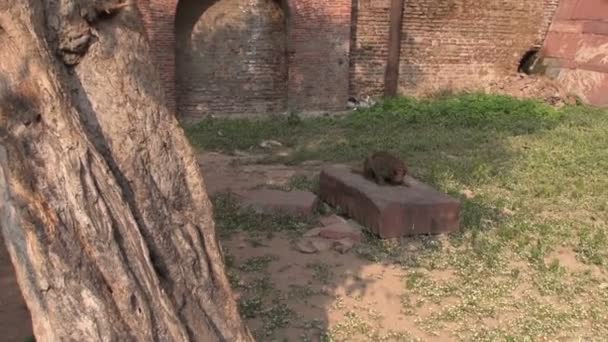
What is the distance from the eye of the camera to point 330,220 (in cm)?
649

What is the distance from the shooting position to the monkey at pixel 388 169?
6730 millimetres

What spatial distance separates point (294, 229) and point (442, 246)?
4.51 ft

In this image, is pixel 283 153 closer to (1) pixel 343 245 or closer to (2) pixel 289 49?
(2) pixel 289 49

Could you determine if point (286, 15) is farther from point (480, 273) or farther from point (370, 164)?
point (480, 273)

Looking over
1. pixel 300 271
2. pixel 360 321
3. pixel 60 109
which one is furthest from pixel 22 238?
pixel 300 271

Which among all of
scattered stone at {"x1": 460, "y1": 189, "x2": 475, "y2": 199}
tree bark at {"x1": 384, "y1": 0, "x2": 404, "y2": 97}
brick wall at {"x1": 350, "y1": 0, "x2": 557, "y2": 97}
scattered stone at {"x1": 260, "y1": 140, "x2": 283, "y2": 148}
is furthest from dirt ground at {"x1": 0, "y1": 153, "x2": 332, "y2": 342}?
tree bark at {"x1": 384, "y1": 0, "x2": 404, "y2": 97}

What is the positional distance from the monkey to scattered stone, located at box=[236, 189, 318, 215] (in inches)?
27.0

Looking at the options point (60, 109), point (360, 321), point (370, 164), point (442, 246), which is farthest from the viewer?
point (370, 164)

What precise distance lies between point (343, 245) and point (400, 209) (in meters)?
0.65

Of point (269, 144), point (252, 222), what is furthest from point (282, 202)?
point (269, 144)

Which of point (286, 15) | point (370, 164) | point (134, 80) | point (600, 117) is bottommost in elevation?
point (600, 117)

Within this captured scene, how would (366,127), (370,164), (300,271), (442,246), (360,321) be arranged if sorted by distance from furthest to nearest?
(366,127), (370,164), (442,246), (300,271), (360,321)

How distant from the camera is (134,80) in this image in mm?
2912

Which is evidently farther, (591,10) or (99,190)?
(591,10)
